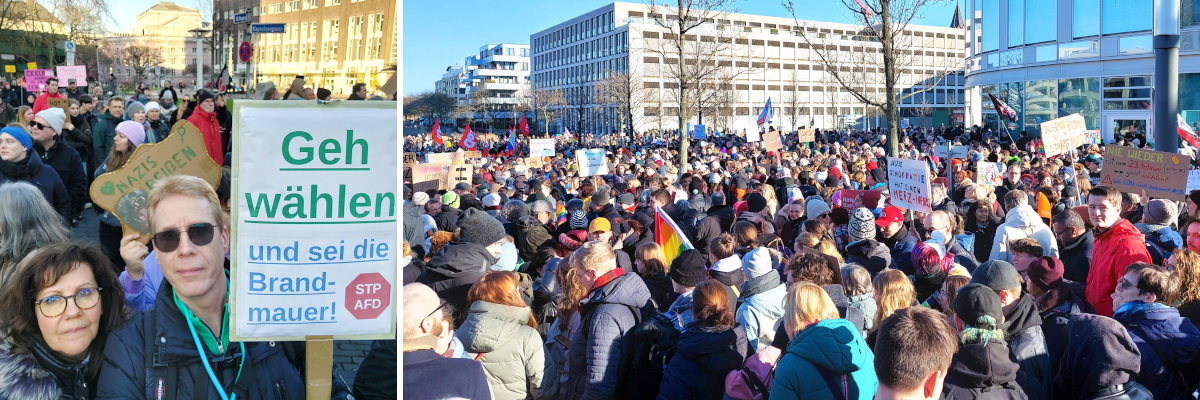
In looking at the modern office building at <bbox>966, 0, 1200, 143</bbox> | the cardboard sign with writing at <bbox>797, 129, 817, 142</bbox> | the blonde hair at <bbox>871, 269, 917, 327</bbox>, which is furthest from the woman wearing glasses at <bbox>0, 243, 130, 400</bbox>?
the modern office building at <bbox>966, 0, 1200, 143</bbox>

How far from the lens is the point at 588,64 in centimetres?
10462

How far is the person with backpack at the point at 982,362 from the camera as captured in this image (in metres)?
3.66

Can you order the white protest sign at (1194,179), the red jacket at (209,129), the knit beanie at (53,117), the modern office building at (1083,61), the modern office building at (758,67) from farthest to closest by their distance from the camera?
the modern office building at (758,67) < the modern office building at (1083,61) < the white protest sign at (1194,179) < the red jacket at (209,129) < the knit beanie at (53,117)

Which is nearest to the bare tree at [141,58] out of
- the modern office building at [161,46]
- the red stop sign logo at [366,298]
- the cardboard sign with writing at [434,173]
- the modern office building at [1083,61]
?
the modern office building at [161,46]

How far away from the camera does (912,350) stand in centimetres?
317

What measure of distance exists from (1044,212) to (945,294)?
5.38 m

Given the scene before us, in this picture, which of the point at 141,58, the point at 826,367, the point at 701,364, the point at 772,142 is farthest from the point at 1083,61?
the point at 826,367

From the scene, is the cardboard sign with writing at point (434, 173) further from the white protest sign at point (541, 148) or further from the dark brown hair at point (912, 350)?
the dark brown hair at point (912, 350)

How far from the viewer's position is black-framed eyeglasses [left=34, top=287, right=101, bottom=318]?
3330mm

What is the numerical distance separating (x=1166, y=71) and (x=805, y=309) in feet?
26.5

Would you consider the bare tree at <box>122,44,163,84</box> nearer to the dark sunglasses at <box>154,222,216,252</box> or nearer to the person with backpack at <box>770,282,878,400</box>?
the dark sunglasses at <box>154,222,216,252</box>

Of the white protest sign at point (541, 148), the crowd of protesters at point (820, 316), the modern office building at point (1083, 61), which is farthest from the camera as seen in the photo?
the modern office building at point (1083, 61)

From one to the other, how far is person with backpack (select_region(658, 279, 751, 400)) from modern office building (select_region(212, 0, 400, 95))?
1.74m

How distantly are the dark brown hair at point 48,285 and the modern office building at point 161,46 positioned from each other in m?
7.44
